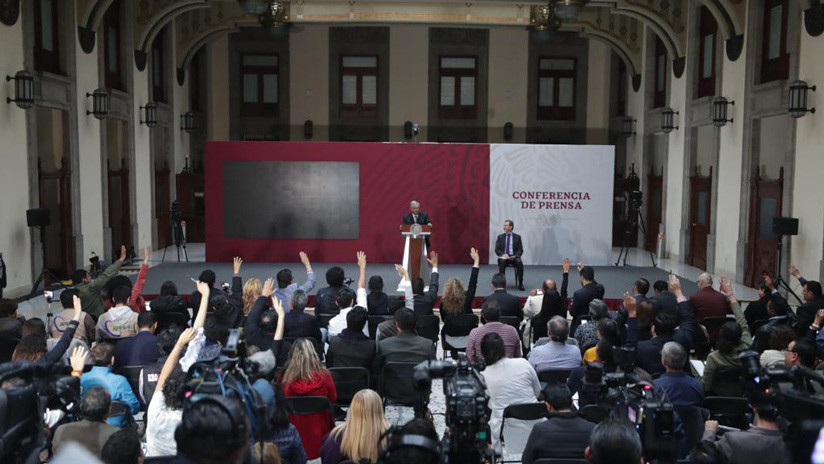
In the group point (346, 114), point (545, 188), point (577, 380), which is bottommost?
point (577, 380)

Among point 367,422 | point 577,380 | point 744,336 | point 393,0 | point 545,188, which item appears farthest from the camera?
point 393,0

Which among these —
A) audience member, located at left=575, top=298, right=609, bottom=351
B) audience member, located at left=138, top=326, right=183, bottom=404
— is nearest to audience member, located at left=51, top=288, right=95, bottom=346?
audience member, located at left=138, top=326, right=183, bottom=404

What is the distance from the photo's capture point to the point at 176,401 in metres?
4.32

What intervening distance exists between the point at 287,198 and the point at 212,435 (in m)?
13.8

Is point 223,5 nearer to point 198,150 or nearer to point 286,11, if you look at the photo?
point 286,11

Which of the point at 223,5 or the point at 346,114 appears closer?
the point at 223,5

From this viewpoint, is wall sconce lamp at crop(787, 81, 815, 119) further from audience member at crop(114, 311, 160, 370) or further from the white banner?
audience member at crop(114, 311, 160, 370)

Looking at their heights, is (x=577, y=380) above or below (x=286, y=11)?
below

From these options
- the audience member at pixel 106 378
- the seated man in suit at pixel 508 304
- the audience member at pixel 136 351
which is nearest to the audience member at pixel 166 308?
the audience member at pixel 136 351

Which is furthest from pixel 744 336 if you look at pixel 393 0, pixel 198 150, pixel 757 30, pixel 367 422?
pixel 198 150

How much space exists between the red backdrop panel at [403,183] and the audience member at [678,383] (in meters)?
10.9

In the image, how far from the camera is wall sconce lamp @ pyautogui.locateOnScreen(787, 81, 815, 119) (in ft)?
38.8

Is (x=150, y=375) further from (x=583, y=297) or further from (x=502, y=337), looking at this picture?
(x=583, y=297)

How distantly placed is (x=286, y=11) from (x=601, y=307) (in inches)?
551
